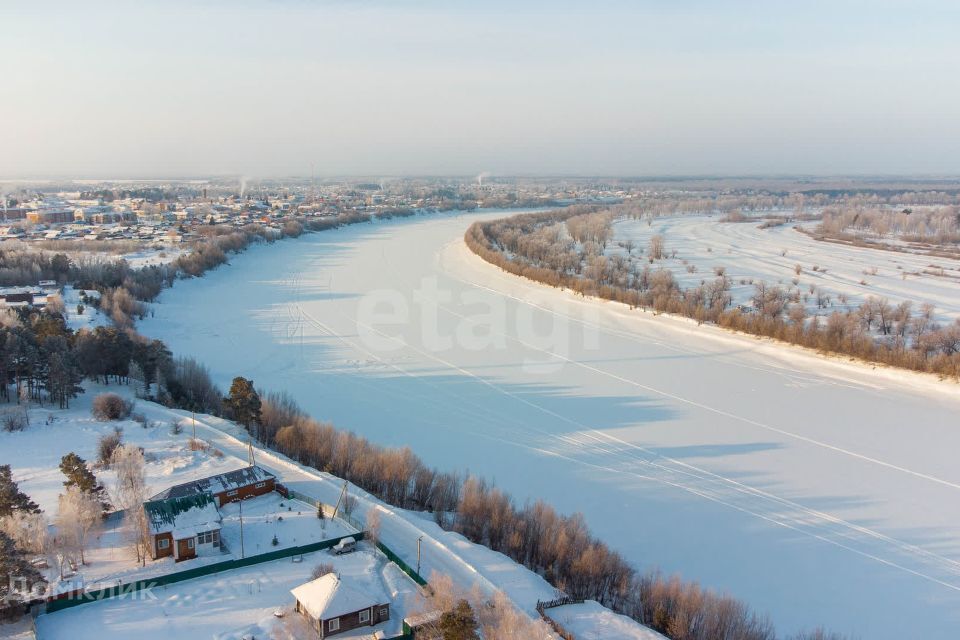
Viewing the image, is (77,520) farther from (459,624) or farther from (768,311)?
(768,311)

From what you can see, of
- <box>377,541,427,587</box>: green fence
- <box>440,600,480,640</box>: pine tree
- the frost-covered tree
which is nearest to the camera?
<box>440,600,480,640</box>: pine tree

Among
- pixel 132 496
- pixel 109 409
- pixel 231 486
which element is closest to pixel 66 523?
pixel 132 496

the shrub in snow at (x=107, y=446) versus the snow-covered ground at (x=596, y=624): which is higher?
the shrub in snow at (x=107, y=446)

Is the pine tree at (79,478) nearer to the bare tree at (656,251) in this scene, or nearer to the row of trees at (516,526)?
the row of trees at (516,526)

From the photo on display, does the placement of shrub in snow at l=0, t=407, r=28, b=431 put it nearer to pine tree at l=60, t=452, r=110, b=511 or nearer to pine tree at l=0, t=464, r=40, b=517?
pine tree at l=60, t=452, r=110, b=511

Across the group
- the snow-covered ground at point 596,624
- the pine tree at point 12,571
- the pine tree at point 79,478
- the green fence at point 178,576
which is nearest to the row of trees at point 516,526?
the snow-covered ground at point 596,624

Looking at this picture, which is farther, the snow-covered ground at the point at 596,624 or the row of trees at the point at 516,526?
the row of trees at the point at 516,526

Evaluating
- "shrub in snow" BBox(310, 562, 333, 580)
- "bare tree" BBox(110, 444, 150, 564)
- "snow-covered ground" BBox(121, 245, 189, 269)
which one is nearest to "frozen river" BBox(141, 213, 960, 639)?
"shrub in snow" BBox(310, 562, 333, 580)

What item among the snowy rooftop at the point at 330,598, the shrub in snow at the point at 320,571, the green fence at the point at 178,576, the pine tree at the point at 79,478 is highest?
the pine tree at the point at 79,478
